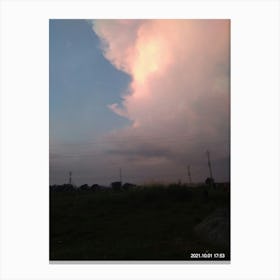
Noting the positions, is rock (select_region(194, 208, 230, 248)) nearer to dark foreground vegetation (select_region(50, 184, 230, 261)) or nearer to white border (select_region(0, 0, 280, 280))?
dark foreground vegetation (select_region(50, 184, 230, 261))

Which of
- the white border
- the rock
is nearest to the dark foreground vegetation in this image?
the rock

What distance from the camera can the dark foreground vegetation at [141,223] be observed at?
684 cm

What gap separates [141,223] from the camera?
6.99 m
